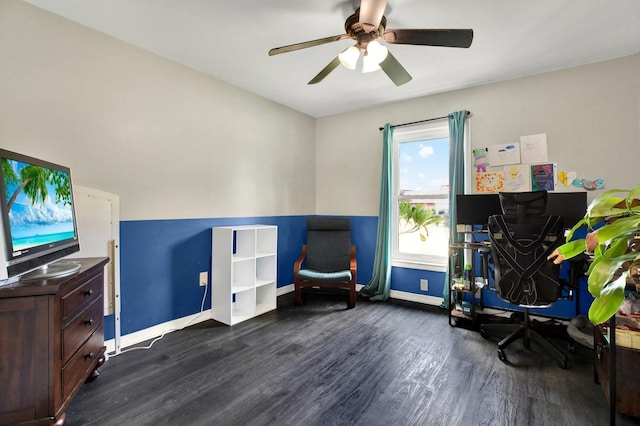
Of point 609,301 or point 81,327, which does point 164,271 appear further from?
point 609,301

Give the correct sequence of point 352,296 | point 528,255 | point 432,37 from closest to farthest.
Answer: point 432,37, point 528,255, point 352,296

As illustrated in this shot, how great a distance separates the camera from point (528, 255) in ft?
7.12

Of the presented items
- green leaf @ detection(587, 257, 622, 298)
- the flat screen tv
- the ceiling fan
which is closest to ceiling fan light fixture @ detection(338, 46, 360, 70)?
the ceiling fan

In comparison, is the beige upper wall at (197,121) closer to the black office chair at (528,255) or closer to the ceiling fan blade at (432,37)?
the black office chair at (528,255)

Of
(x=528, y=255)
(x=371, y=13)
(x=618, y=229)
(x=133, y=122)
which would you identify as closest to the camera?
(x=618, y=229)

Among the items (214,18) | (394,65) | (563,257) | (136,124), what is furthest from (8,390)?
(394,65)

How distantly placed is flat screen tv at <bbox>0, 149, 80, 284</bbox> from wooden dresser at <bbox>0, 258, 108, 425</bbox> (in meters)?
0.12

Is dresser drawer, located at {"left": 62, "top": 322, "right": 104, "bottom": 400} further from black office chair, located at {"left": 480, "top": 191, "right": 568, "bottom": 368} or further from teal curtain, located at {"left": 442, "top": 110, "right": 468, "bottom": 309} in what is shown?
teal curtain, located at {"left": 442, "top": 110, "right": 468, "bottom": 309}

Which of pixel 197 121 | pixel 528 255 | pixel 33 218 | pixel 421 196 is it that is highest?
pixel 197 121

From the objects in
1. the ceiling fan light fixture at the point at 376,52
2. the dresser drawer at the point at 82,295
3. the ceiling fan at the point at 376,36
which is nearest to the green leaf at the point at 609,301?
the ceiling fan at the point at 376,36

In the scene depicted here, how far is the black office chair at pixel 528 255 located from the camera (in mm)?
2129

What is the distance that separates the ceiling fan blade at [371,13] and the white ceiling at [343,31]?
28 centimetres

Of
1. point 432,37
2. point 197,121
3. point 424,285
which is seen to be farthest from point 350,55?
point 424,285

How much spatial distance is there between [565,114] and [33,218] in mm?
4073
